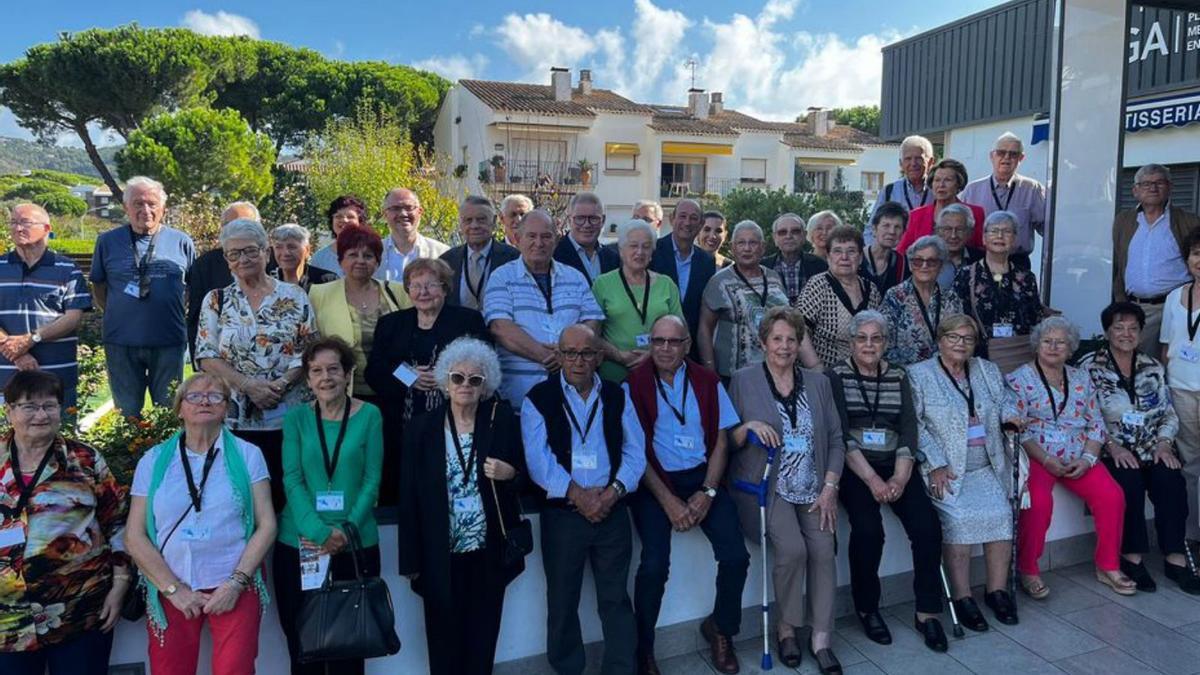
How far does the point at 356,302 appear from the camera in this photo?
3.97 metres

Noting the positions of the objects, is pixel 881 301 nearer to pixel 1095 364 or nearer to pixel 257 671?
pixel 1095 364

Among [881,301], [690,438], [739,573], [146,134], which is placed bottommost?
[739,573]

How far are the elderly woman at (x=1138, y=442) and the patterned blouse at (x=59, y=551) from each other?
529cm

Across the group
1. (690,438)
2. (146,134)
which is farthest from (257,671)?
(146,134)

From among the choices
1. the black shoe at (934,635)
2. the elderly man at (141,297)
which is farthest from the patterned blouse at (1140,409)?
the elderly man at (141,297)

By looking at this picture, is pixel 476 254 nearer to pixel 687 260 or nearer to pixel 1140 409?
pixel 687 260

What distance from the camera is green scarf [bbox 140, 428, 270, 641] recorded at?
9.30 ft

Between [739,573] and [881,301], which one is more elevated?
[881,301]

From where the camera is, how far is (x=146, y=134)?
2711 cm

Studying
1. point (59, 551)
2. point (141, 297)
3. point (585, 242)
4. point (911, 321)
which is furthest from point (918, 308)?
point (141, 297)

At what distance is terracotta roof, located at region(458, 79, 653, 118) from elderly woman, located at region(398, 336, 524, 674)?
3036 centimetres

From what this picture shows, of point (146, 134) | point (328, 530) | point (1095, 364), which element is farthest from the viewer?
point (146, 134)

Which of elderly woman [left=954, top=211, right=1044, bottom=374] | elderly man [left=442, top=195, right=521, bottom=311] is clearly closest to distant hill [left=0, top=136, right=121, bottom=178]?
elderly man [left=442, top=195, right=521, bottom=311]

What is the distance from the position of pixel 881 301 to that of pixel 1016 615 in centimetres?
188
